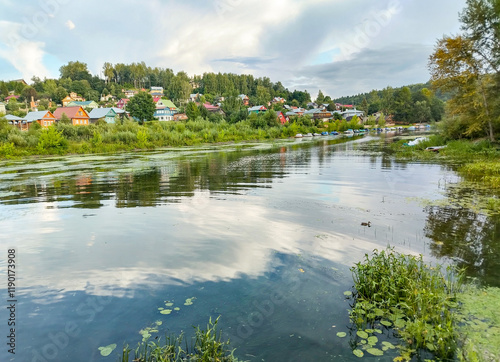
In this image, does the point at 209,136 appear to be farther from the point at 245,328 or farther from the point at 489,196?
the point at 245,328

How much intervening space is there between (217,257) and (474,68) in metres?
32.6

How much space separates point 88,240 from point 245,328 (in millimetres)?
6782

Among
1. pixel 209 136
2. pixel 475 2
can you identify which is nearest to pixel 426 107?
pixel 209 136

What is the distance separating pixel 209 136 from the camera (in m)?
66.6

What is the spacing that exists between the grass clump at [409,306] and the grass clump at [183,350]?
2.29 meters

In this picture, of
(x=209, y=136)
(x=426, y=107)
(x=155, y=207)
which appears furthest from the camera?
(x=426, y=107)

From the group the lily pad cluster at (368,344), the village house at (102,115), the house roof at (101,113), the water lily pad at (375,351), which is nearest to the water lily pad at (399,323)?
the lily pad cluster at (368,344)

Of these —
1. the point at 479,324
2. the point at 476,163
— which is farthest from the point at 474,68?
the point at 479,324

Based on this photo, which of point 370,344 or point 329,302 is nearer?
point 370,344

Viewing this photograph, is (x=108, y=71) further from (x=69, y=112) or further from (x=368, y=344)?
(x=368, y=344)

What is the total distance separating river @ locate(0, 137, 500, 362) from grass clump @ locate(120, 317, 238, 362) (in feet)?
0.87

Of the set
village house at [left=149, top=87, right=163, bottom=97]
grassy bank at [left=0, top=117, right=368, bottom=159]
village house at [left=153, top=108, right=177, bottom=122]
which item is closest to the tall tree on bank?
grassy bank at [left=0, top=117, right=368, bottom=159]

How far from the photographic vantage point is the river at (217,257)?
17.1ft

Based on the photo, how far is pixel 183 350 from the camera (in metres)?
4.62
